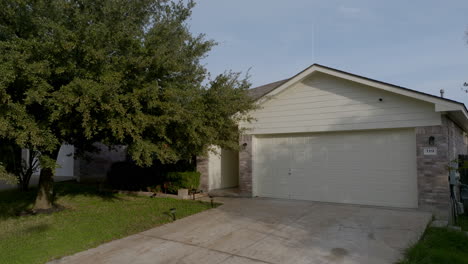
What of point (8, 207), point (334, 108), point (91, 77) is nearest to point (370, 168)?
point (334, 108)

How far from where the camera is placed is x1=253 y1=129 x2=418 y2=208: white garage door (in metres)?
8.12

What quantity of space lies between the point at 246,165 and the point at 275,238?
5010 mm

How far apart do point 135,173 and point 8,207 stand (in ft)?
14.1

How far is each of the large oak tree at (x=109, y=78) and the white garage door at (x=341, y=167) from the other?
3187 mm

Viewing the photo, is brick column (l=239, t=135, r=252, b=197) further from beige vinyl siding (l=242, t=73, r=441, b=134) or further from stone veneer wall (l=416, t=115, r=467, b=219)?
stone veneer wall (l=416, t=115, r=467, b=219)

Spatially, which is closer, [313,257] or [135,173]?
[313,257]

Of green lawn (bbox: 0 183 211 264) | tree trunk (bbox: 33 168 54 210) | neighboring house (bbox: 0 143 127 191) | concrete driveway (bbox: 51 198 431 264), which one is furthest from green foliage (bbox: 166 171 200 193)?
neighboring house (bbox: 0 143 127 191)

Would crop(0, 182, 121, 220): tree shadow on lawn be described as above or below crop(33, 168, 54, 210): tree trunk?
below

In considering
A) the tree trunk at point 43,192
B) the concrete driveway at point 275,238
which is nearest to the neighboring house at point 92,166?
the tree trunk at point 43,192

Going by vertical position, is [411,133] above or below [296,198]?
above

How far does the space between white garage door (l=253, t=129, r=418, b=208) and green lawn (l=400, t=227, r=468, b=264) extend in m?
2.14

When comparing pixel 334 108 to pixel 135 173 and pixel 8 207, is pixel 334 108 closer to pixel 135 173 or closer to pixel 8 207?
pixel 135 173

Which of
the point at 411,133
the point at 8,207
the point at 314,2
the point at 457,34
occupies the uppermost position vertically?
the point at 314,2

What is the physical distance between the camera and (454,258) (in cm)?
461
